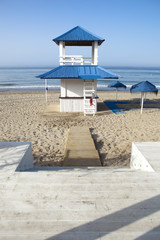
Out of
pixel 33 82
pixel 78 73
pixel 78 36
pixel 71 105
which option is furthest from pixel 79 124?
pixel 33 82

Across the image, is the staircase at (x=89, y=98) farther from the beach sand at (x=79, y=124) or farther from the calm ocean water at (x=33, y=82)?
the calm ocean water at (x=33, y=82)

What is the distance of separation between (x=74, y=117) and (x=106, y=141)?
162 inches

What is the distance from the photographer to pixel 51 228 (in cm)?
197

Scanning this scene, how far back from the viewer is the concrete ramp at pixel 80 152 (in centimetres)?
504

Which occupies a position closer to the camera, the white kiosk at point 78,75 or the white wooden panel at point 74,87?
the white kiosk at point 78,75

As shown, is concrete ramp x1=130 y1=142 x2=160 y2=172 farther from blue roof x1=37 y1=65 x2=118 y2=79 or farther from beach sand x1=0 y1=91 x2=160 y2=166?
blue roof x1=37 y1=65 x2=118 y2=79

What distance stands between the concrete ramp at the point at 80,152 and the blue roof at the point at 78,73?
4.29 metres

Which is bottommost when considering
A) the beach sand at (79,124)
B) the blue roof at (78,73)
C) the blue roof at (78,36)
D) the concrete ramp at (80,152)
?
the beach sand at (79,124)

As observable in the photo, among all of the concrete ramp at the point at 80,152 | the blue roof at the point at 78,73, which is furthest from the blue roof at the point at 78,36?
the concrete ramp at the point at 80,152

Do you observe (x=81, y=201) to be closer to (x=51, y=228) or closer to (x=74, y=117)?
(x=51, y=228)

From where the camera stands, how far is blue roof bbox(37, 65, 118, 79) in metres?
10.4

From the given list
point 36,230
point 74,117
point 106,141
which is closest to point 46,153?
point 106,141

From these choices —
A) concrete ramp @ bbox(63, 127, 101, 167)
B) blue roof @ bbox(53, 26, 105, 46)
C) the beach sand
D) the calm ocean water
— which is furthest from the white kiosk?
the calm ocean water

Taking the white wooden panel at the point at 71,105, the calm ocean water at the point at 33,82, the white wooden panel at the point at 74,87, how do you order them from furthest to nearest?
the calm ocean water at the point at 33,82
the white wooden panel at the point at 71,105
the white wooden panel at the point at 74,87
